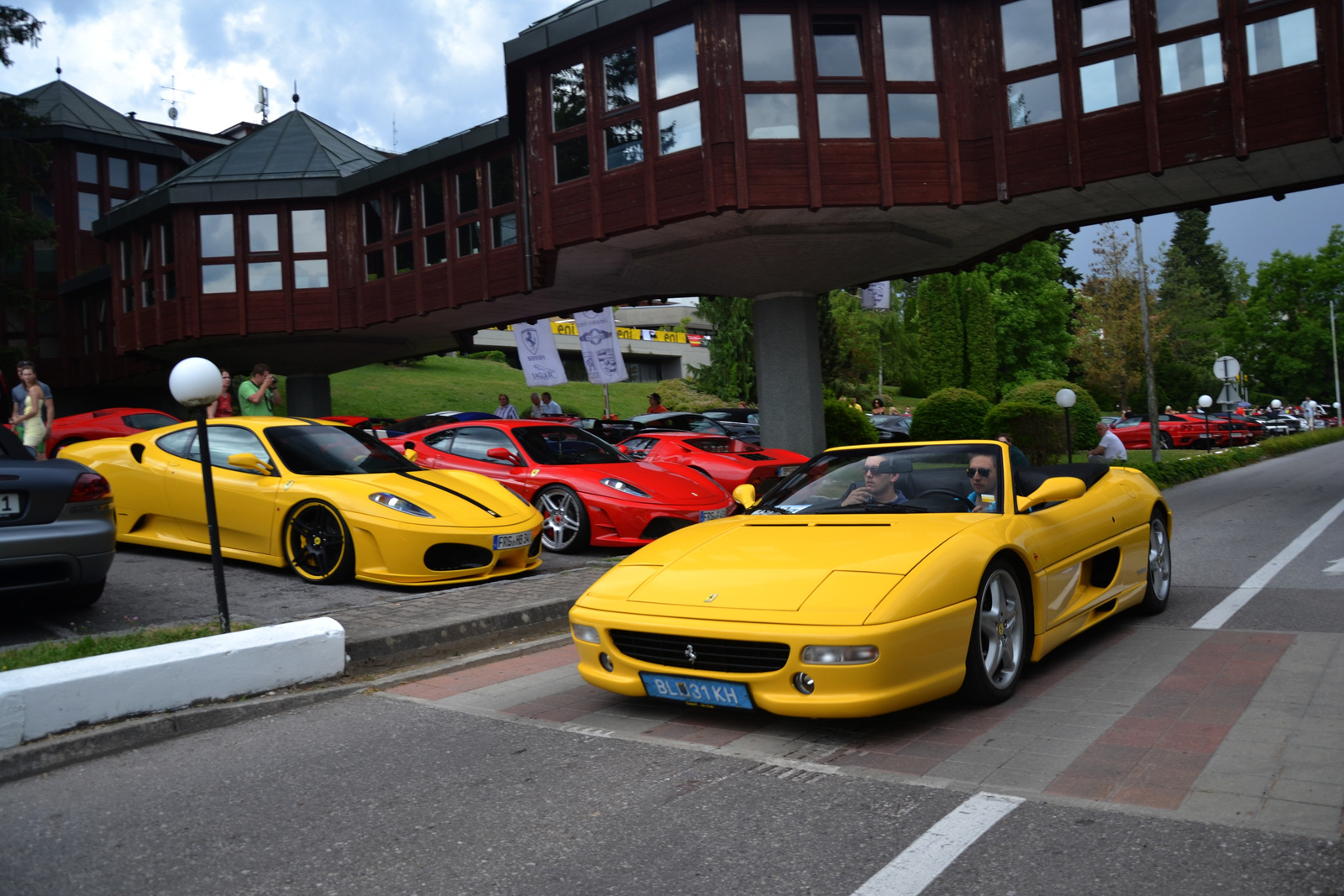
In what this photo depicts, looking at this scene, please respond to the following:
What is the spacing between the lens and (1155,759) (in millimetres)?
3811

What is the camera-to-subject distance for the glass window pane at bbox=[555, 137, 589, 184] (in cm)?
1762

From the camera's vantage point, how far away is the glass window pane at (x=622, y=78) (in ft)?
55.8

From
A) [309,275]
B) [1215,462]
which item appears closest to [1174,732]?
[1215,462]

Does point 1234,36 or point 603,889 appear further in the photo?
point 1234,36

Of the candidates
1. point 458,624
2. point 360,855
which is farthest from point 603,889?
point 458,624

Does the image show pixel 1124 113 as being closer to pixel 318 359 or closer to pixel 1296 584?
pixel 1296 584

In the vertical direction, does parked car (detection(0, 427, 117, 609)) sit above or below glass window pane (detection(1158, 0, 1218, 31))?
below

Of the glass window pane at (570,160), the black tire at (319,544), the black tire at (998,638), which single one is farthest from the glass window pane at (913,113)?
the black tire at (998,638)

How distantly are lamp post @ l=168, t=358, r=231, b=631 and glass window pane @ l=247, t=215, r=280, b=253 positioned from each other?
19.6 meters

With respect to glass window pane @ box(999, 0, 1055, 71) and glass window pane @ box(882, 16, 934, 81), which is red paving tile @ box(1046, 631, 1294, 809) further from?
glass window pane @ box(999, 0, 1055, 71)

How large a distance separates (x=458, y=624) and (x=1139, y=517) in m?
4.45

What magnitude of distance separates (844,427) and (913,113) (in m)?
11.5

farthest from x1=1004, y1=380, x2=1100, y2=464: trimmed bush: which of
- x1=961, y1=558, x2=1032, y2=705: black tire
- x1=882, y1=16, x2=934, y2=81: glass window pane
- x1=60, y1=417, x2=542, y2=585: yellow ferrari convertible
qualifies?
x1=961, y1=558, x2=1032, y2=705: black tire

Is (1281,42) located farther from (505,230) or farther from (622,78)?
(505,230)
